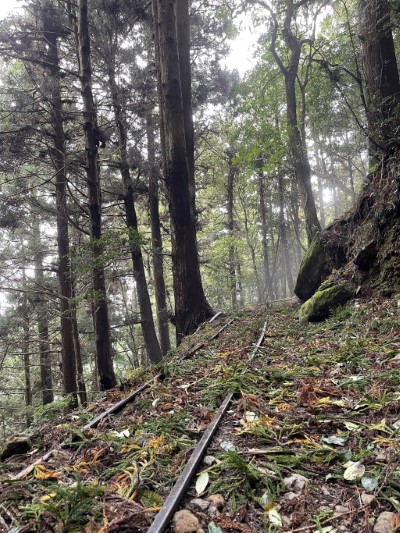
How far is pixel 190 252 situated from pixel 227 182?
15.0 metres

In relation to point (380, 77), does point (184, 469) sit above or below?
below

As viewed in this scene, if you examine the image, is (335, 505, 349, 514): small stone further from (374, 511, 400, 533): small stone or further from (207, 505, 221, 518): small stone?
(207, 505, 221, 518): small stone

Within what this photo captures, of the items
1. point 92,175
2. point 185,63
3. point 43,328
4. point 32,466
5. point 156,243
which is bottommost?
point 32,466

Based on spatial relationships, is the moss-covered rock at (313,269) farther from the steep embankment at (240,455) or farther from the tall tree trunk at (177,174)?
the steep embankment at (240,455)

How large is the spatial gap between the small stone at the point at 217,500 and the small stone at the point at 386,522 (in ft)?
2.37

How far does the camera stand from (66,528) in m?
1.64

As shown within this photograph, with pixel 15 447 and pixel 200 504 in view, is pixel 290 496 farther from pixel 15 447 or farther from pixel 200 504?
pixel 15 447

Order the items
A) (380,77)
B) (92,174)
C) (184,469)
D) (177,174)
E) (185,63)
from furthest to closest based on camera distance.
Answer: (185,63)
(177,174)
(92,174)
(380,77)
(184,469)

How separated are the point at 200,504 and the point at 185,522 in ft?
0.65

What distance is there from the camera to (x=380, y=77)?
700 centimetres

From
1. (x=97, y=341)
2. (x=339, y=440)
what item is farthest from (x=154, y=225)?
(x=339, y=440)

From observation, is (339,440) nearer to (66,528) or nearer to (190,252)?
(66,528)

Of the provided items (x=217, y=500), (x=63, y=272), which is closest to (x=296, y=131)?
(x=63, y=272)

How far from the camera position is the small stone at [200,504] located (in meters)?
1.82
